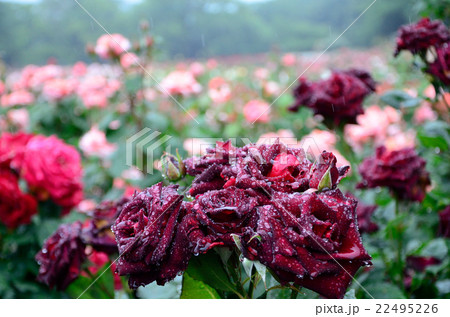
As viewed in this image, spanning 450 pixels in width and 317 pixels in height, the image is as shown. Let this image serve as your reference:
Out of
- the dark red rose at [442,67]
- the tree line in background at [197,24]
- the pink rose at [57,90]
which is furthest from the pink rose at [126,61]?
the tree line in background at [197,24]

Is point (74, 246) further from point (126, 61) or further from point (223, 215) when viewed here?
point (126, 61)

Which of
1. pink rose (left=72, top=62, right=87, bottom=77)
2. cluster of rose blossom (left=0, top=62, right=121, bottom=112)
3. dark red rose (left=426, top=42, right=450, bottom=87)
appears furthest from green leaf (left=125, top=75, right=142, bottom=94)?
pink rose (left=72, top=62, right=87, bottom=77)

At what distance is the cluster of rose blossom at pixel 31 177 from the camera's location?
3.21ft

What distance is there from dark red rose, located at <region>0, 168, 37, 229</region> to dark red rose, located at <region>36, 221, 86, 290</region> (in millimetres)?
375

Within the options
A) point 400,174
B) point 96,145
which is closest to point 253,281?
point 400,174

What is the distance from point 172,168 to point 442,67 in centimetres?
66

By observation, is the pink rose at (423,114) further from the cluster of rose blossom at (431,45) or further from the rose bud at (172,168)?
the rose bud at (172,168)

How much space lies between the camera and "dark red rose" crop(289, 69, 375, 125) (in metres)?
1.03

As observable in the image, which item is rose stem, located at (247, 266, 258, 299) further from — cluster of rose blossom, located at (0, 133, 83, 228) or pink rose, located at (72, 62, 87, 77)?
pink rose, located at (72, 62, 87, 77)

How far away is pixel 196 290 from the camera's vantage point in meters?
0.49

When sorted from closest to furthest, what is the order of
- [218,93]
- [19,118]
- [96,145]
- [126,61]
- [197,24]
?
[126,61] → [96,145] → [19,118] → [218,93] → [197,24]

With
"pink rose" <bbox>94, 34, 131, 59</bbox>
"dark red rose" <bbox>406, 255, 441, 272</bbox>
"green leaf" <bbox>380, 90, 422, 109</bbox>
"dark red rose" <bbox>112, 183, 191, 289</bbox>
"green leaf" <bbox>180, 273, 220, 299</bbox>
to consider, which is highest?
"pink rose" <bbox>94, 34, 131, 59</bbox>
